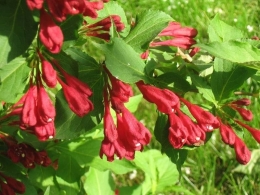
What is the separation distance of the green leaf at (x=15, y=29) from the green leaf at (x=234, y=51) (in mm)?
403

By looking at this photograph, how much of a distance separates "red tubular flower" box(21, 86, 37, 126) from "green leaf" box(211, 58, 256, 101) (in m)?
0.50

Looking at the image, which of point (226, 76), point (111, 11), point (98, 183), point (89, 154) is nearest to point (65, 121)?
point (111, 11)

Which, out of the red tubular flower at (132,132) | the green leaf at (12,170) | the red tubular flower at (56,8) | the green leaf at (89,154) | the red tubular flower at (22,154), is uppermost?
the red tubular flower at (56,8)

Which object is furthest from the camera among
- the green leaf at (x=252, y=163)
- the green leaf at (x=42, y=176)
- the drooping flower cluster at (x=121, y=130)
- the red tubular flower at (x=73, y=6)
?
the green leaf at (x=252, y=163)

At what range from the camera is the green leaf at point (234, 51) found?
1.21 meters

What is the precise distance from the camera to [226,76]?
1.43 m

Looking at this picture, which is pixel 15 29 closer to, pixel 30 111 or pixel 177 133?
pixel 30 111

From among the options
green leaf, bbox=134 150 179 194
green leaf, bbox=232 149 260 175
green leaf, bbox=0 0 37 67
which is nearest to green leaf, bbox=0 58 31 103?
green leaf, bbox=0 0 37 67

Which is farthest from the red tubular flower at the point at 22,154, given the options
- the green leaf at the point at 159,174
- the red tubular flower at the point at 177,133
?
the green leaf at the point at 159,174

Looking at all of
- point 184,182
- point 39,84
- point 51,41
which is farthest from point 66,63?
point 184,182

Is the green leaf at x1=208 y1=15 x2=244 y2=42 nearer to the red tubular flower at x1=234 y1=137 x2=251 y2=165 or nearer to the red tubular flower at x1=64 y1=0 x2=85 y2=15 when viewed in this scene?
the red tubular flower at x1=234 y1=137 x2=251 y2=165

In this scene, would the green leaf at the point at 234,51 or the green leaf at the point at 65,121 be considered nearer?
the green leaf at the point at 234,51

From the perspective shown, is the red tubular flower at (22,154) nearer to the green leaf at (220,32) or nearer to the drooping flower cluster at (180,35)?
the drooping flower cluster at (180,35)

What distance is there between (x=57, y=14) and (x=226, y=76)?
1.87ft
